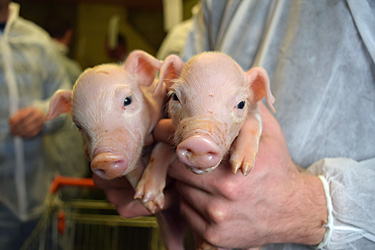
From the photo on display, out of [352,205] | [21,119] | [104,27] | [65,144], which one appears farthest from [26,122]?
[104,27]

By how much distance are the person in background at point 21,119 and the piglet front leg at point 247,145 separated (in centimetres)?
138

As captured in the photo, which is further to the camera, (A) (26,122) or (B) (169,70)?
(A) (26,122)

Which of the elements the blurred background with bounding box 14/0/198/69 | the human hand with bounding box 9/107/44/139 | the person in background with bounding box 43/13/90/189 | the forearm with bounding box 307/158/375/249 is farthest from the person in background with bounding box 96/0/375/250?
the blurred background with bounding box 14/0/198/69

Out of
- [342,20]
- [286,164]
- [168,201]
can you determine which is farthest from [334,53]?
[168,201]

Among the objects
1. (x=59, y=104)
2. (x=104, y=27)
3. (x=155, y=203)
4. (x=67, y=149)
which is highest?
(x=59, y=104)

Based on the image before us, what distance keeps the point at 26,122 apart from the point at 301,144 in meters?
1.47

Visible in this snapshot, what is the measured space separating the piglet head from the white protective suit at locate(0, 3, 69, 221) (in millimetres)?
1190

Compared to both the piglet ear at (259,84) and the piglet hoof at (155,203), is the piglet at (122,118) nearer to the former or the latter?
the piglet hoof at (155,203)

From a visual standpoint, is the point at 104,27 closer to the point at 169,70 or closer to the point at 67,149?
the point at 67,149

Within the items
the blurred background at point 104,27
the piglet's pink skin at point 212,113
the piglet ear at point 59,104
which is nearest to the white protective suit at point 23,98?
the piglet ear at point 59,104

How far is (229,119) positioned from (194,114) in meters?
0.08

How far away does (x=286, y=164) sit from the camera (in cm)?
79

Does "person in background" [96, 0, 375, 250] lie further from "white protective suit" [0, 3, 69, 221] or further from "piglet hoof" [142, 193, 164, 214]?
"white protective suit" [0, 3, 69, 221]

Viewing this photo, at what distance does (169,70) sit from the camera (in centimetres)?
85
